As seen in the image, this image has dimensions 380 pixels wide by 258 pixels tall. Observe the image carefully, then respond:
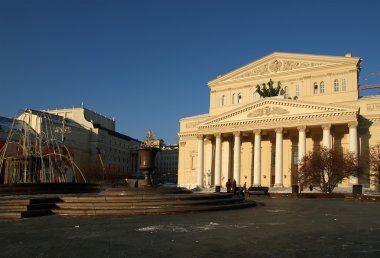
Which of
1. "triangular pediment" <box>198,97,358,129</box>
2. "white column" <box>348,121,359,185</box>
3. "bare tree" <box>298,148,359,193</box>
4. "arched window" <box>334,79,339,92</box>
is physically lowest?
"bare tree" <box>298,148,359,193</box>

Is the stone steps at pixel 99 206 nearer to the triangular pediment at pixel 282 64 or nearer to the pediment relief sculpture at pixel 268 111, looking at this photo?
the pediment relief sculpture at pixel 268 111

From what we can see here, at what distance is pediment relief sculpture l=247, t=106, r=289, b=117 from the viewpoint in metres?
57.2

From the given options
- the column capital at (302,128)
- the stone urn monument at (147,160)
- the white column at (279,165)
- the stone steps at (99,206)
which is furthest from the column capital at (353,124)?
the stone steps at (99,206)

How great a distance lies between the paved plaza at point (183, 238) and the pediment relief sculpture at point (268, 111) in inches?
1728

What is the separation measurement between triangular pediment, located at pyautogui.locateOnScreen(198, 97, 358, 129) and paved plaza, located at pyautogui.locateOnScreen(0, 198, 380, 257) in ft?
134

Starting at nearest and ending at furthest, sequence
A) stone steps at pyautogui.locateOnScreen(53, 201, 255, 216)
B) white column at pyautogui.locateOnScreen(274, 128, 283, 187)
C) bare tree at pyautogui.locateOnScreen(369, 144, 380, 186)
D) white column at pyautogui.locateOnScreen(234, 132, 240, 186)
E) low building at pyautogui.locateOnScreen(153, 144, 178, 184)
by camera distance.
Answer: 1. stone steps at pyautogui.locateOnScreen(53, 201, 255, 216)
2. bare tree at pyautogui.locateOnScreen(369, 144, 380, 186)
3. white column at pyautogui.locateOnScreen(274, 128, 283, 187)
4. white column at pyautogui.locateOnScreen(234, 132, 240, 186)
5. low building at pyautogui.locateOnScreen(153, 144, 178, 184)

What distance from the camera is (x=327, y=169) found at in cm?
4444

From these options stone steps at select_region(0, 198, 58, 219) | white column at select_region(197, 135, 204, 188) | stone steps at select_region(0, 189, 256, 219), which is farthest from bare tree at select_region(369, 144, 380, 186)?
stone steps at select_region(0, 198, 58, 219)

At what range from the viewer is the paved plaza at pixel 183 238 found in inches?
329

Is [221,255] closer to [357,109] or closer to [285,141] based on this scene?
[357,109]

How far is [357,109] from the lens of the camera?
5134 cm

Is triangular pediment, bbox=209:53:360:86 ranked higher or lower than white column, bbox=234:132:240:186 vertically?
higher

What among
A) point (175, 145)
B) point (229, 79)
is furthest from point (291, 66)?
point (175, 145)

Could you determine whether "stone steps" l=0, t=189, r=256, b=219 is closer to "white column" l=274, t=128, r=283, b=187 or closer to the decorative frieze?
"white column" l=274, t=128, r=283, b=187
